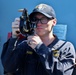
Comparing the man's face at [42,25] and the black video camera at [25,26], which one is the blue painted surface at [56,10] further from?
the black video camera at [25,26]

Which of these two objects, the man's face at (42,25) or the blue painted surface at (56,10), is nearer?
the man's face at (42,25)

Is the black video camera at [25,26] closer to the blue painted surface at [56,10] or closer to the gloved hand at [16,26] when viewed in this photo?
the gloved hand at [16,26]

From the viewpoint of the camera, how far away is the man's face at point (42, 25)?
1707mm

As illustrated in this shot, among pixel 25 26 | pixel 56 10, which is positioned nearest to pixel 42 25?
pixel 25 26

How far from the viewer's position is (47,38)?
180cm

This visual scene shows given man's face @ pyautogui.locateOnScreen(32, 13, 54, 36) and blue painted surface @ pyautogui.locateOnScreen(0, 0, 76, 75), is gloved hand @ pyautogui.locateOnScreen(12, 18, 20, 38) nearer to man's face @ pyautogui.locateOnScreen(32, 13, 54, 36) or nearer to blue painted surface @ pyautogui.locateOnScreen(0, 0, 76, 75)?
man's face @ pyautogui.locateOnScreen(32, 13, 54, 36)

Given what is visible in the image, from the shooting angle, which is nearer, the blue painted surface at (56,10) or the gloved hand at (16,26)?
the gloved hand at (16,26)

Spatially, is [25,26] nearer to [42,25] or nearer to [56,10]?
[42,25]

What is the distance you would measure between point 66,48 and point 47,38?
0.53ft

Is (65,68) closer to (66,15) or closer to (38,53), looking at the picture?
(38,53)

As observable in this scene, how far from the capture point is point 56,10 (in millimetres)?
2113

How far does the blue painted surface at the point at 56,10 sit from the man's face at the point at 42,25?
340 millimetres

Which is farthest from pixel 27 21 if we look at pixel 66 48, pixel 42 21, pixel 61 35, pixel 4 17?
pixel 4 17

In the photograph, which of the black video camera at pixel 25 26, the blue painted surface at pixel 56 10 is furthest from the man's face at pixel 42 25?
the blue painted surface at pixel 56 10
